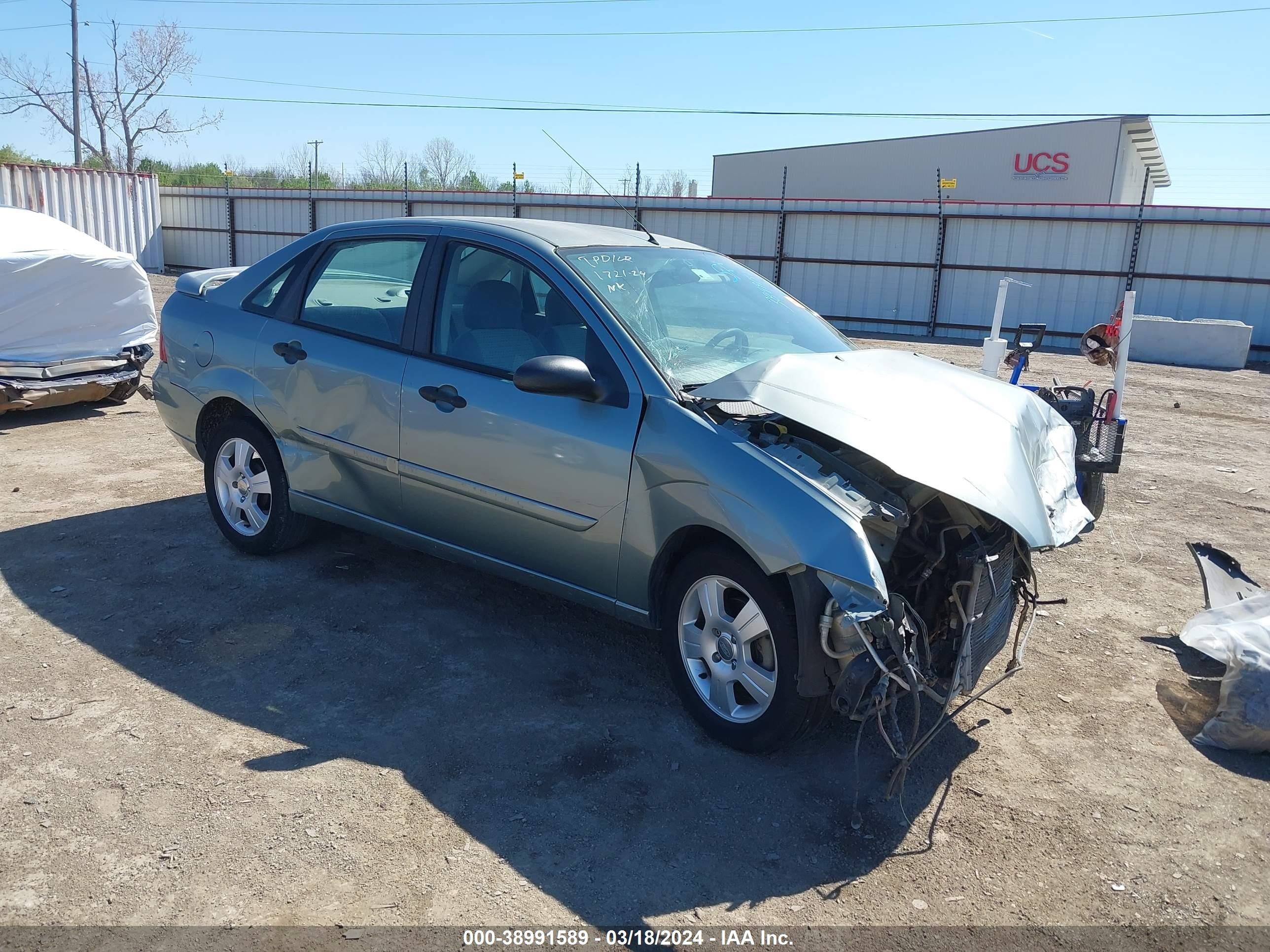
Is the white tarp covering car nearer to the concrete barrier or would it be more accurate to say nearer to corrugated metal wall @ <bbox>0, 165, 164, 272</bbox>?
corrugated metal wall @ <bbox>0, 165, 164, 272</bbox>

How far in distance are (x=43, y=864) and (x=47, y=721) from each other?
905mm

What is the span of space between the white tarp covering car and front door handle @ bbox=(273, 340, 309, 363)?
430 cm

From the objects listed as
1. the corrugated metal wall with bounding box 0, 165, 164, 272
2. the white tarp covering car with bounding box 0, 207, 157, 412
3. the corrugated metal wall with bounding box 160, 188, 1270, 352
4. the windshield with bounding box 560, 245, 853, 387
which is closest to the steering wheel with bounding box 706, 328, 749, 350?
the windshield with bounding box 560, 245, 853, 387

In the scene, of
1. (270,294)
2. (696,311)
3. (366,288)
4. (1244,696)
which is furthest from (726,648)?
(270,294)

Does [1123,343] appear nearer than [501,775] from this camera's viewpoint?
No

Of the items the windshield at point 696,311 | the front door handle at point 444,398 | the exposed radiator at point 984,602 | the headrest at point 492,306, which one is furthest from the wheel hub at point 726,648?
the headrest at point 492,306

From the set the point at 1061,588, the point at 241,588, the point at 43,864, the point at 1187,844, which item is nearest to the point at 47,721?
the point at 43,864

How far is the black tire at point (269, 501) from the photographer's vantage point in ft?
16.4

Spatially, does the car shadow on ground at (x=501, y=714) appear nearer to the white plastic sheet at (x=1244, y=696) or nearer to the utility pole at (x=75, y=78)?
the white plastic sheet at (x=1244, y=696)

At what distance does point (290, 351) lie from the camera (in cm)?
481

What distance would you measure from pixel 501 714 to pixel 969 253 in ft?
58.6

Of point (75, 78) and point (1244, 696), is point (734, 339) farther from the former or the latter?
point (75, 78)

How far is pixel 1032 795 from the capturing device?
11.2 feet

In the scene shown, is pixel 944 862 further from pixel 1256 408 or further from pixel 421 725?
pixel 1256 408
